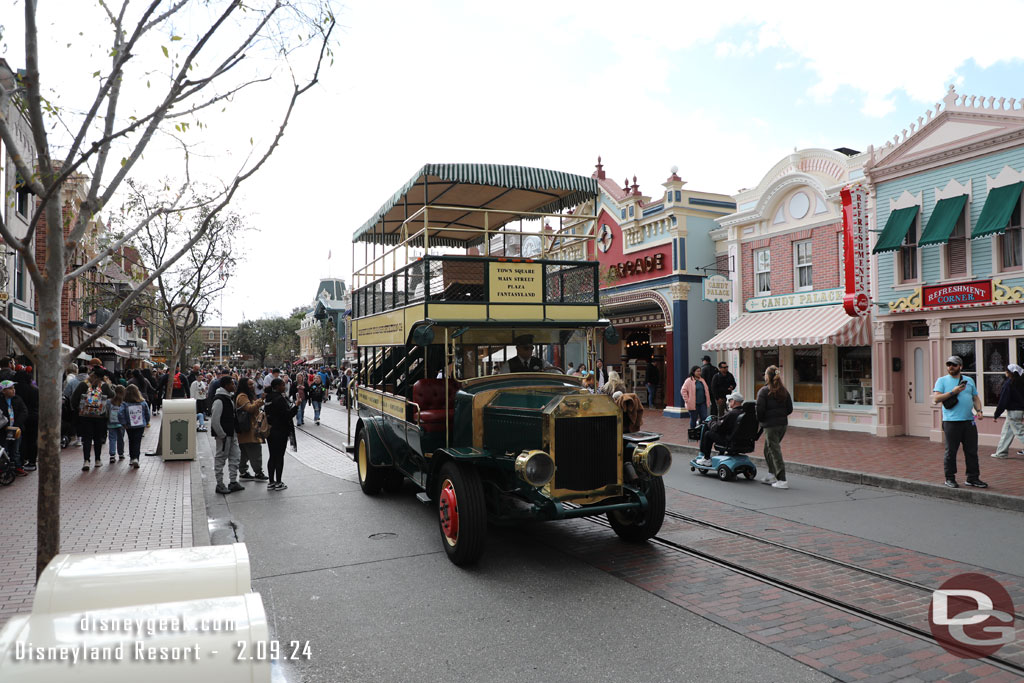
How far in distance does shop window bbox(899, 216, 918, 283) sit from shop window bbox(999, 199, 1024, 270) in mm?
1661

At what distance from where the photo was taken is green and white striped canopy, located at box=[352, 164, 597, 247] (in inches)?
317

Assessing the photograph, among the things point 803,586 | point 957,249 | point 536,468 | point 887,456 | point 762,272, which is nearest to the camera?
point 803,586

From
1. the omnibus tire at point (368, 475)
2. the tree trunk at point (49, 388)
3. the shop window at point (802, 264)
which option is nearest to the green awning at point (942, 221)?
the shop window at point (802, 264)

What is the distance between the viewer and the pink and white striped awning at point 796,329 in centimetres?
1569

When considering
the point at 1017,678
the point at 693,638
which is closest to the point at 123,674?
the point at 693,638

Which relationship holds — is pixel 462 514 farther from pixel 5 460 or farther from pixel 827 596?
pixel 5 460

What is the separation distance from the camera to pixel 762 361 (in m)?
19.0

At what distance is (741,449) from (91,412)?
422 inches

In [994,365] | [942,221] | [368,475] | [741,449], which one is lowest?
[368,475]

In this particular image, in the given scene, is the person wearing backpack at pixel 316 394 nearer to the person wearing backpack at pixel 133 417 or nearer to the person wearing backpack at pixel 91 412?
the person wearing backpack at pixel 133 417

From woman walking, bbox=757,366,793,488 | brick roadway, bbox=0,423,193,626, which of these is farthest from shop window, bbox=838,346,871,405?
brick roadway, bbox=0,423,193,626

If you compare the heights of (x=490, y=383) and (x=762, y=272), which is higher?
(x=762, y=272)

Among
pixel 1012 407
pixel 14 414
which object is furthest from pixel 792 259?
pixel 14 414
